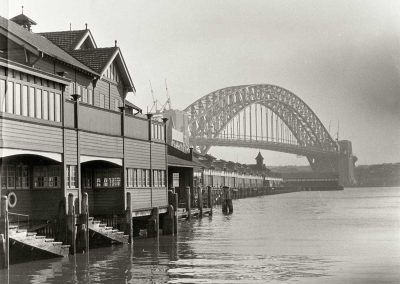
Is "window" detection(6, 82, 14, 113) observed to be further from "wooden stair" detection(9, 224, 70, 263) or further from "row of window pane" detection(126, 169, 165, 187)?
"row of window pane" detection(126, 169, 165, 187)

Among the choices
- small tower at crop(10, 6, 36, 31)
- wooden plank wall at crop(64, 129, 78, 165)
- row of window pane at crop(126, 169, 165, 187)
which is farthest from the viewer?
small tower at crop(10, 6, 36, 31)

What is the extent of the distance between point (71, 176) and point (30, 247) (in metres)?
5.27

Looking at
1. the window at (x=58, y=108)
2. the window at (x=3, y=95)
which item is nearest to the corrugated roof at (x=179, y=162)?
the window at (x=58, y=108)

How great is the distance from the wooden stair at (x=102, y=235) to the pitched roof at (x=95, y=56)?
35.9 ft

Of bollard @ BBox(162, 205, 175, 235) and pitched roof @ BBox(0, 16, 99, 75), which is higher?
pitched roof @ BBox(0, 16, 99, 75)

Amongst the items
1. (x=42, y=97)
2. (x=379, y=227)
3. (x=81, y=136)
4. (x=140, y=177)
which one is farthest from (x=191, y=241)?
(x=379, y=227)

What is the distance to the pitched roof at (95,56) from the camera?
46562 millimetres

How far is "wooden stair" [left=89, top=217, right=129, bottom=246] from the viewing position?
3747 centimetres

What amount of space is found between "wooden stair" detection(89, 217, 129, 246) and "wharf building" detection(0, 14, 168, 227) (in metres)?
1.67

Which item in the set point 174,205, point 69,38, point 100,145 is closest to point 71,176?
point 100,145

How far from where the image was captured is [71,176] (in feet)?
119

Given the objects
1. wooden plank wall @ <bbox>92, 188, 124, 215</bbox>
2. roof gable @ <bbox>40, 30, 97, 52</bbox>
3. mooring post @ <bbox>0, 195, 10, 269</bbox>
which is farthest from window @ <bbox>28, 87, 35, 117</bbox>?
roof gable @ <bbox>40, 30, 97, 52</bbox>

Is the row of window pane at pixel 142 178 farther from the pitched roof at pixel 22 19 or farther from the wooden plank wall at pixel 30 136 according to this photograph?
the pitched roof at pixel 22 19

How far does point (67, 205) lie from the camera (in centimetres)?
3419
